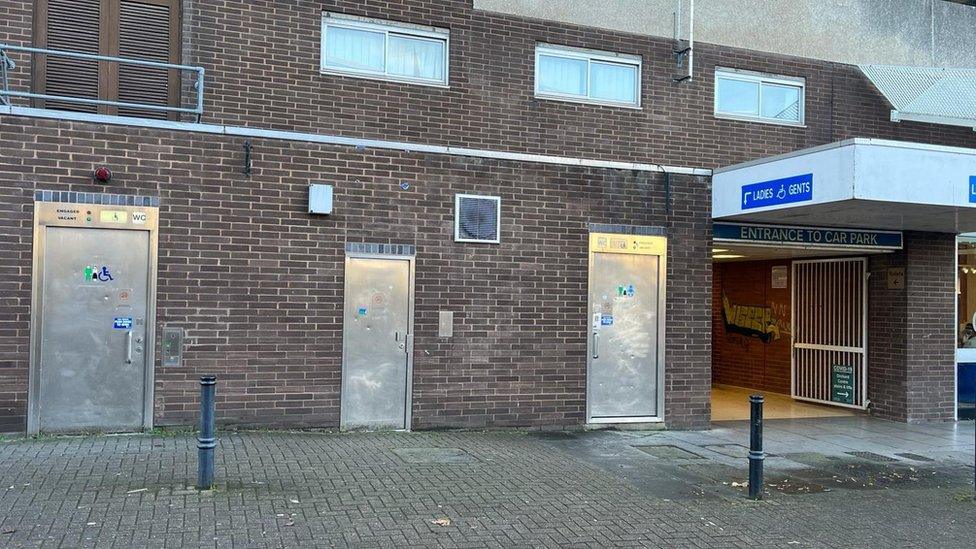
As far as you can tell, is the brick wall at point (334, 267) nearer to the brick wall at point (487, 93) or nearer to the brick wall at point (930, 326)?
the brick wall at point (487, 93)

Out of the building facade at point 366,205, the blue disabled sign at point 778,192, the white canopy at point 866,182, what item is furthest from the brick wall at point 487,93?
the white canopy at point 866,182

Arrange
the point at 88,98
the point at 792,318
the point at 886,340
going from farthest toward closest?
the point at 792,318 → the point at 886,340 → the point at 88,98

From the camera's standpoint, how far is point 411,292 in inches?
401

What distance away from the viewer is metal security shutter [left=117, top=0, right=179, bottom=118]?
965 cm

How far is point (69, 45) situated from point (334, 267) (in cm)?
386

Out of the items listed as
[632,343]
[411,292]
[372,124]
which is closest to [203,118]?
[372,124]

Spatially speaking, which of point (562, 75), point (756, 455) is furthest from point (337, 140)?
point (756, 455)

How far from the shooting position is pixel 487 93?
10.7 meters

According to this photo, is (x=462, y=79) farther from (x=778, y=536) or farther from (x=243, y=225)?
(x=778, y=536)

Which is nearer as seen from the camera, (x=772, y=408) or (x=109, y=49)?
(x=109, y=49)

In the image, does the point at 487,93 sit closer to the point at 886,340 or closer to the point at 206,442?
the point at 206,442

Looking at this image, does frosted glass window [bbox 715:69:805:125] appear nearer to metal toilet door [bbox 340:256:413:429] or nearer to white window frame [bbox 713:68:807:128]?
white window frame [bbox 713:68:807:128]

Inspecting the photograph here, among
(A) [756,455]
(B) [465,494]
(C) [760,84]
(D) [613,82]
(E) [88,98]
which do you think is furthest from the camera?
(C) [760,84]

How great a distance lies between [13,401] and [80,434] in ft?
2.43
